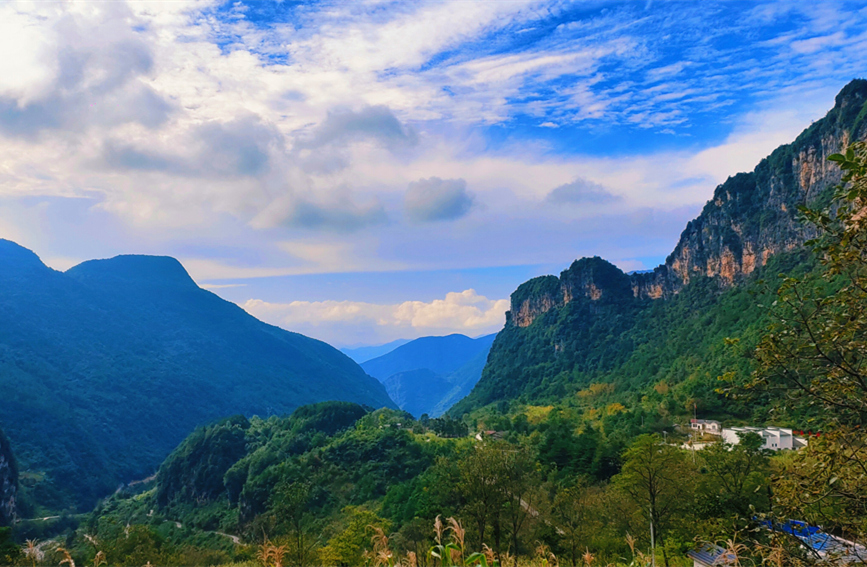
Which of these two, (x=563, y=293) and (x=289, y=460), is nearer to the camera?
(x=289, y=460)

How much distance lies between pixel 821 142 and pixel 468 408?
8091cm

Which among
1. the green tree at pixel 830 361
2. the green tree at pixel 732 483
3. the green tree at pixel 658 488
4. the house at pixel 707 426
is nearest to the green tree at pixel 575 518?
the green tree at pixel 658 488

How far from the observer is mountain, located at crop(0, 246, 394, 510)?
292 feet

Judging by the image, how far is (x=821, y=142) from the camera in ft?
237

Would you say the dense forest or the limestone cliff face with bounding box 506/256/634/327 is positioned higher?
the limestone cliff face with bounding box 506/256/634/327

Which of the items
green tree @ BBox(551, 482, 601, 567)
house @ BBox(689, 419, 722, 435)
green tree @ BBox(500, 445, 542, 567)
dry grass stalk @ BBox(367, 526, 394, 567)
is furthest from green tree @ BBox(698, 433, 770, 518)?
house @ BBox(689, 419, 722, 435)

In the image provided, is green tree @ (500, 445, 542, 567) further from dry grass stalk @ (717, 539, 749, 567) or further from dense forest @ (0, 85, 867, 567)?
dry grass stalk @ (717, 539, 749, 567)

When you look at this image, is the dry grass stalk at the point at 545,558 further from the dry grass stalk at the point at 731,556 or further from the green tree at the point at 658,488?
the green tree at the point at 658,488

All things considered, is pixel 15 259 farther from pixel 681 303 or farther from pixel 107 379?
pixel 681 303

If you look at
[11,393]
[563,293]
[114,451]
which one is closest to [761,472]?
[563,293]

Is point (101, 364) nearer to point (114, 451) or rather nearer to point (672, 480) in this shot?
point (114, 451)

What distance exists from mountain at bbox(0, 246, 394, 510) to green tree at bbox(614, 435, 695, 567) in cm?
8712

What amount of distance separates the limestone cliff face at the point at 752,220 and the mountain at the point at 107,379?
338 feet

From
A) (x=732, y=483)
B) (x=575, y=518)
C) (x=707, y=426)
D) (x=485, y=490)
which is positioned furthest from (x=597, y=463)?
(x=485, y=490)
